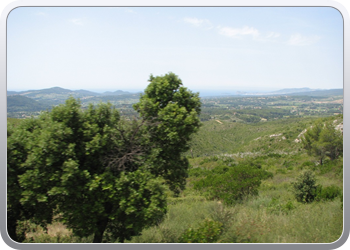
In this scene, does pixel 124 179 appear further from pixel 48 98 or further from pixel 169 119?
pixel 48 98

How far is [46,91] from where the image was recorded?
6367 mm

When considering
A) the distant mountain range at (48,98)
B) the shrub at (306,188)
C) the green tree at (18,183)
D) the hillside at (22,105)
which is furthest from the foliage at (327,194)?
the hillside at (22,105)

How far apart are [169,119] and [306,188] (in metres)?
6.80

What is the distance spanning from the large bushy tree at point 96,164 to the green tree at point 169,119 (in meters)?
0.02

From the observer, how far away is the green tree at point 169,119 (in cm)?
498

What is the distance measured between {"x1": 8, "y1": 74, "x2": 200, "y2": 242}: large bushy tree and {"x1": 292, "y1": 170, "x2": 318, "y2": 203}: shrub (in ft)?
19.9

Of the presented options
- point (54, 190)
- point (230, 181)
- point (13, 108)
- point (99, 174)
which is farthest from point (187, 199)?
point (13, 108)

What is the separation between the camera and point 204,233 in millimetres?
4734

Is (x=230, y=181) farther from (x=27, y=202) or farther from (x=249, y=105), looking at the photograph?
(x=249, y=105)

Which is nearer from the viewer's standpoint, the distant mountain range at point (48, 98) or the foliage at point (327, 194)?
the distant mountain range at point (48, 98)

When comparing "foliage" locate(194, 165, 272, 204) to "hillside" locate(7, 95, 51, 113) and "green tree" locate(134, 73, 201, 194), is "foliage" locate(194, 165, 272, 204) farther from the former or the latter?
"hillside" locate(7, 95, 51, 113)

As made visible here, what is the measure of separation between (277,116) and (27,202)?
76.0 meters

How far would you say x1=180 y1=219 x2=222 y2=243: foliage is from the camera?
468 cm

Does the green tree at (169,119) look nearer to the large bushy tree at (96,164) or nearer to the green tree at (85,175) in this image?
the large bushy tree at (96,164)
